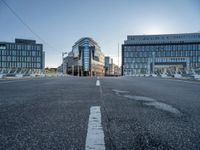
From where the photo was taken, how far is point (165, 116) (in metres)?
3.04

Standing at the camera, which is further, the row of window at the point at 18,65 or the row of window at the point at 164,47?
the row of window at the point at 18,65

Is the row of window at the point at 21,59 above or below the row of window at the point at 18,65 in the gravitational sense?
above

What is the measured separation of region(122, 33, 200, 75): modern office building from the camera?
348 ft

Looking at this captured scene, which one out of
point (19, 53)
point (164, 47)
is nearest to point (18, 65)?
point (19, 53)

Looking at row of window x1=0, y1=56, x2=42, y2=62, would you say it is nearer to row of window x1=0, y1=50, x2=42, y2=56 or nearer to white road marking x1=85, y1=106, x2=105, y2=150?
row of window x1=0, y1=50, x2=42, y2=56

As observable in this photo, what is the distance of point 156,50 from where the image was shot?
107 meters

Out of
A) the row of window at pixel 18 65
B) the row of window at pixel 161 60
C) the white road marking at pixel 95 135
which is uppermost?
the row of window at pixel 161 60

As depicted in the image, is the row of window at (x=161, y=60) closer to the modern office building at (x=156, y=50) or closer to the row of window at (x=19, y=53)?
the modern office building at (x=156, y=50)

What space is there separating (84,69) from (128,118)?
105336mm

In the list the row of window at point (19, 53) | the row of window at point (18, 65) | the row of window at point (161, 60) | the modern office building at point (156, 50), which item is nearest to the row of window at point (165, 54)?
the modern office building at point (156, 50)

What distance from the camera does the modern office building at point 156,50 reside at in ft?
348

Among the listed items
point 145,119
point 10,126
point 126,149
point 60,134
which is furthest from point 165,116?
point 10,126

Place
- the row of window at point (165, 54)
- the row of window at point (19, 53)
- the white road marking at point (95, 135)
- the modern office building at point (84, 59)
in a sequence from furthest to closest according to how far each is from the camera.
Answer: the row of window at point (19, 53) → the modern office building at point (84, 59) → the row of window at point (165, 54) → the white road marking at point (95, 135)

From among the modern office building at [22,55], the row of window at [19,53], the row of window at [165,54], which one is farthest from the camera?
the modern office building at [22,55]
